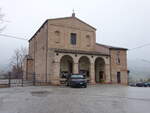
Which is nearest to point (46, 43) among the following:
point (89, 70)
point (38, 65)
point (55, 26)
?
point (55, 26)

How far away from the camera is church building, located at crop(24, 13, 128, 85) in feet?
101

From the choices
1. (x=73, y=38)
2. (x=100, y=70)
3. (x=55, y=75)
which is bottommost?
(x=55, y=75)

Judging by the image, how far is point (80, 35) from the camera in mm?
35562

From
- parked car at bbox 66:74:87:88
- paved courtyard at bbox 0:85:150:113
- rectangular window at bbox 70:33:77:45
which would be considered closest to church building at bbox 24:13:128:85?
rectangular window at bbox 70:33:77:45

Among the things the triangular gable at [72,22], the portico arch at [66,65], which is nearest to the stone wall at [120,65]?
the triangular gable at [72,22]

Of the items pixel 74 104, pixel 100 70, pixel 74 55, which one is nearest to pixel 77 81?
pixel 74 55

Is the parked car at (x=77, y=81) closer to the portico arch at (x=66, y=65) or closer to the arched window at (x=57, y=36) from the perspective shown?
the portico arch at (x=66, y=65)

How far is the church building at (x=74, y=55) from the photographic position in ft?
101

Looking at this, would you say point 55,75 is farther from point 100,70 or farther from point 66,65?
point 100,70

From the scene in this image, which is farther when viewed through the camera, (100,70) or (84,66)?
(100,70)

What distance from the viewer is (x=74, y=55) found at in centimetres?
3120

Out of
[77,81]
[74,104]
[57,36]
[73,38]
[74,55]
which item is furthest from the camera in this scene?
[73,38]

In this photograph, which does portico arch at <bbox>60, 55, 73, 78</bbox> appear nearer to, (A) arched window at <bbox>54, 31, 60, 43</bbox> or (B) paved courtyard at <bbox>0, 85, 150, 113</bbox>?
(A) arched window at <bbox>54, 31, 60, 43</bbox>

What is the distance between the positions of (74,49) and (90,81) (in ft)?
20.3
